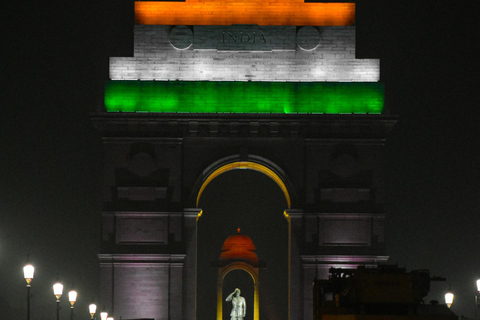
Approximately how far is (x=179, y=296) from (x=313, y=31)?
46.3ft

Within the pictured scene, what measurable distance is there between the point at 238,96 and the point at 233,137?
6.63ft

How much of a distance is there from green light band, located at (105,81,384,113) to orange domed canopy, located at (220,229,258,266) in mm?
10932

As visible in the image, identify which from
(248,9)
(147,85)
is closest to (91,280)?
(147,85)

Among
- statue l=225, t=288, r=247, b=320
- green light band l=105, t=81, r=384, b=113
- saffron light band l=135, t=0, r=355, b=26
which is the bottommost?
statue l=225, t=288, r=247, b=320

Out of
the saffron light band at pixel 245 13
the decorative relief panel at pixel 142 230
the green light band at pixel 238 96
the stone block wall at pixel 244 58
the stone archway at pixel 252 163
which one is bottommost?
the decorative relief panel at pixel 142 230

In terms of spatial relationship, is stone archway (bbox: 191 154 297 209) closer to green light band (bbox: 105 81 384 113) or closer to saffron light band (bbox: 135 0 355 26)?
green light band (bbox: 105 81 384 113)

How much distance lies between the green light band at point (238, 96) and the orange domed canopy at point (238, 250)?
1093 centimetres

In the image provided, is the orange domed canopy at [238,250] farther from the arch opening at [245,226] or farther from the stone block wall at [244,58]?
the stone block wall at [244,58]

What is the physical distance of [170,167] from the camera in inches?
2050

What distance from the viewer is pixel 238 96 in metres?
51.7

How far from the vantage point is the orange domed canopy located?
59531mm

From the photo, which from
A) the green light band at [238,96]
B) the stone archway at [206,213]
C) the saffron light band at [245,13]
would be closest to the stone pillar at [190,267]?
the stone archway at [206,213]

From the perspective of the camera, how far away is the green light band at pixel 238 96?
51.8m

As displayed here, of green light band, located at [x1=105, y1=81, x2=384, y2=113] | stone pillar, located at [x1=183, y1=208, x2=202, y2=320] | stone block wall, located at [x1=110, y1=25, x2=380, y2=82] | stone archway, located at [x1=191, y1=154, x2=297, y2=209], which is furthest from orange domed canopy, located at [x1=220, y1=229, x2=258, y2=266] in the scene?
stone block wall, located at [x1=110, y1=25, x2=380, y2=82]
